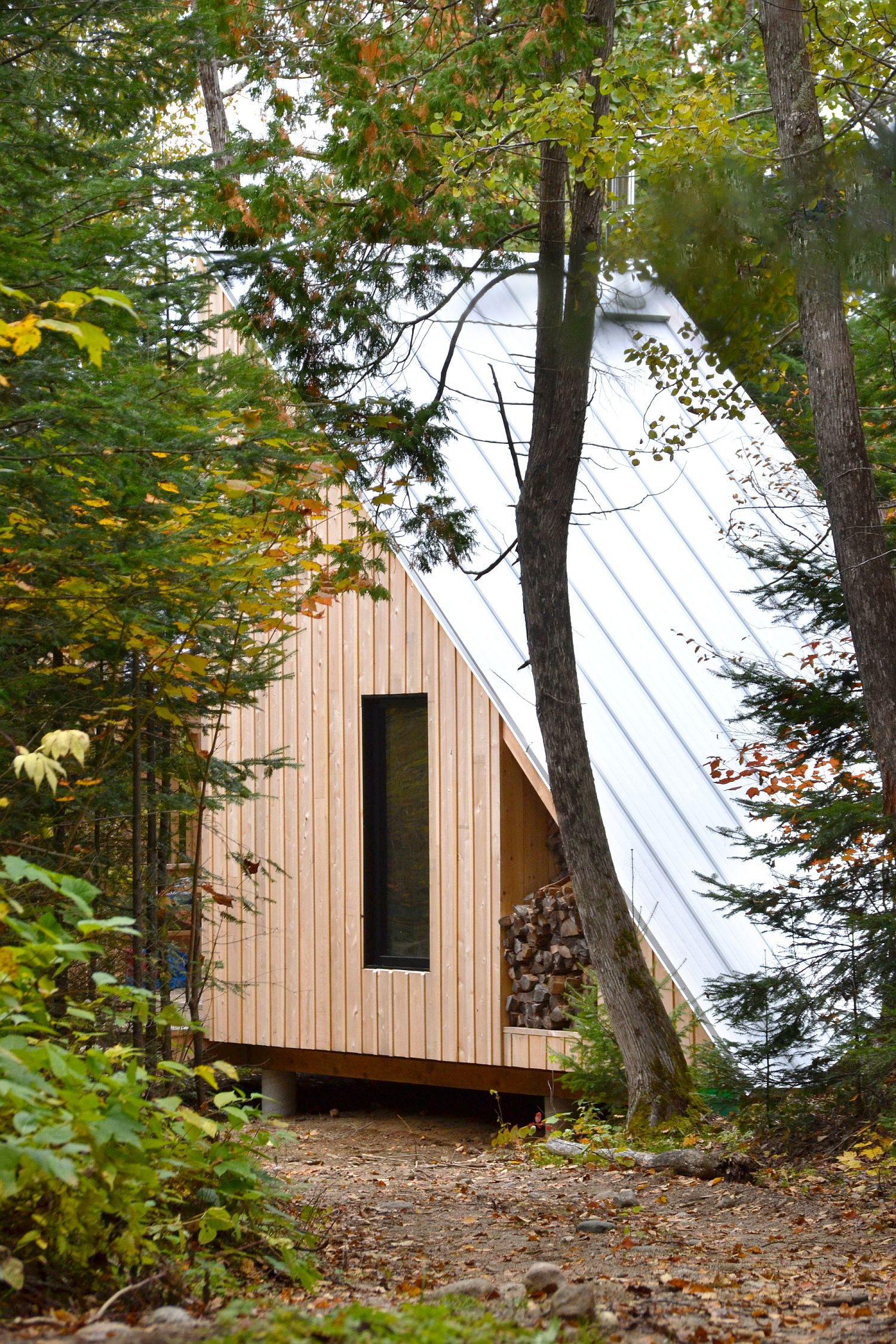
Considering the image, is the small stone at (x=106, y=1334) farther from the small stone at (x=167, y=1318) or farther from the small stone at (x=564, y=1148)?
the small stone at (x=564, y=1148)

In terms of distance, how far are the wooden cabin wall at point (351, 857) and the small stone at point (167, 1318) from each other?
5.39 m

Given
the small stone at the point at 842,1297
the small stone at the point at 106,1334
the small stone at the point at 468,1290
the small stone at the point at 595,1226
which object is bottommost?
the small stone at the point at 595,1226

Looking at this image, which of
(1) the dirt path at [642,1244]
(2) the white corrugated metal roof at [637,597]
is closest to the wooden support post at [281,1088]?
(2) the white corrugated metal roof at [637,597]

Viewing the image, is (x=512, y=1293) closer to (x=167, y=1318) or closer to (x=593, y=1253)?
(x=593, y=1253)

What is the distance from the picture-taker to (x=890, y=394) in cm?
1032

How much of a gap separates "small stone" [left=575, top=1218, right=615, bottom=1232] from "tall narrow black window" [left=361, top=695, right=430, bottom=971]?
4180 millimetres

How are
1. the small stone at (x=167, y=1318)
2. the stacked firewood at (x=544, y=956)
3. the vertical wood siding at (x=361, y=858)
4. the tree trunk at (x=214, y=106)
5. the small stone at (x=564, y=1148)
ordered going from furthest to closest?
the tree trunk at (x=214, y=106) → the vertical wood siding at (x=361, y=858) → the stacked firewood at (x=544, y=956) → the small stone at (x=564, y=1148) → the small stone at (x=167, y=1318)

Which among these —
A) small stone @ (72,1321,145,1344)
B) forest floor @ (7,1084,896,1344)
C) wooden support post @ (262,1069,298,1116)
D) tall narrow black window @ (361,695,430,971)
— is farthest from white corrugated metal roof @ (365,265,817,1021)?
small stone @ (72,1321,145,1344)

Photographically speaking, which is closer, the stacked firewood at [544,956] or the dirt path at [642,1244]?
the dirt path at [642,1244]

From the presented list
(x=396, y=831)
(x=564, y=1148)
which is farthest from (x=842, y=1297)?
(x=396, y=831)

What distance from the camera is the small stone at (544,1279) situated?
3516 millimetres

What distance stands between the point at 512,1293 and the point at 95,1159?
53.1 inches

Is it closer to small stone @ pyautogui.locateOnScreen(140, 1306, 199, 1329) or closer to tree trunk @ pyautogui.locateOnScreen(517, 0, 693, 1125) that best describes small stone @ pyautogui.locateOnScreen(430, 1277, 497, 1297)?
small stone @ pyautogui.locateOnScreen(140, 1306, 199, 1329)

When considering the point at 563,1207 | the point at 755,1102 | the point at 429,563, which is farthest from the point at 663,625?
the point at 563,1207
